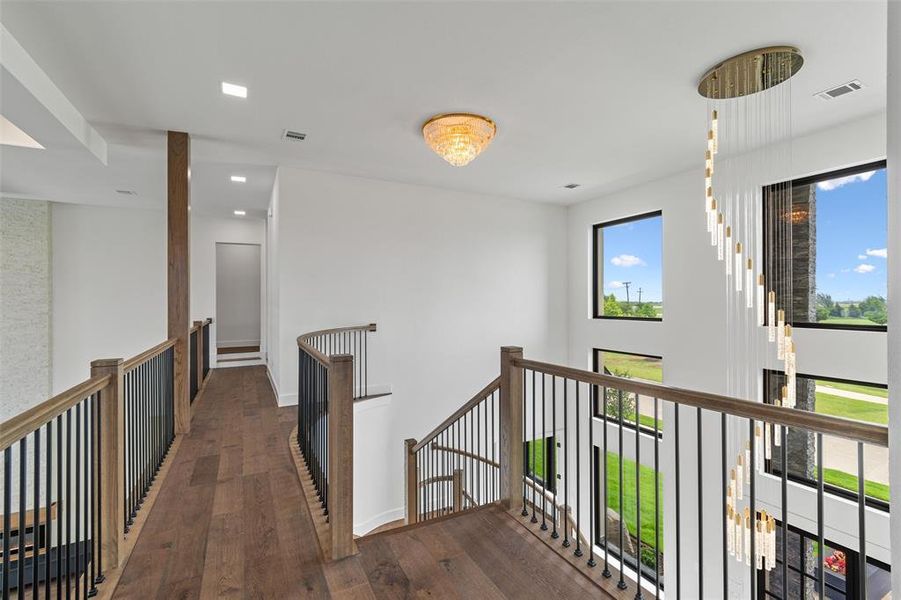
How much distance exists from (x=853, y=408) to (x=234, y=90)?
6.21 m

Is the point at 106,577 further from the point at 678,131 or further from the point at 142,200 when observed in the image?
the point at 142,200

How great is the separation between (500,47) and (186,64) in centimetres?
216

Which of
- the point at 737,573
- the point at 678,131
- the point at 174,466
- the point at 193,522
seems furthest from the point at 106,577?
the point at 737,573

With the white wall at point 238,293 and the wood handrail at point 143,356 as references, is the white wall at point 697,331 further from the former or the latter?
the white wall at point 238,293

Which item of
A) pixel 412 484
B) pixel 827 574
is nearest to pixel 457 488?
pixel 412 484

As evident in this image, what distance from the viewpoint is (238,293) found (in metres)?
9.36

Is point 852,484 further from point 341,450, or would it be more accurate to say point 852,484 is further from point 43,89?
point 43,89

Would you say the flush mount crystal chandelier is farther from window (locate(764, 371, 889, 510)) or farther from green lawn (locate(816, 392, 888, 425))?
green lawn (locate(816, 392, 888, 425))

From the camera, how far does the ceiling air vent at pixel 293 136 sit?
408cm

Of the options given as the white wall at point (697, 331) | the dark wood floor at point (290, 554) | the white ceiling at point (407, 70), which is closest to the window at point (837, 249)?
the white wall at point (697, 331)

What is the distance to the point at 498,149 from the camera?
4.61 meters

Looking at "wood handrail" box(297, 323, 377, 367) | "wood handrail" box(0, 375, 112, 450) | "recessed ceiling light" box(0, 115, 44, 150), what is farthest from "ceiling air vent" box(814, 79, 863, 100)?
"recessed ceiling light" box(0, 115, 44, 150)

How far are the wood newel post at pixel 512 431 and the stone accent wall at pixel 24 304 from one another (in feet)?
25.7

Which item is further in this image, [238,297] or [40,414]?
[238,297]
